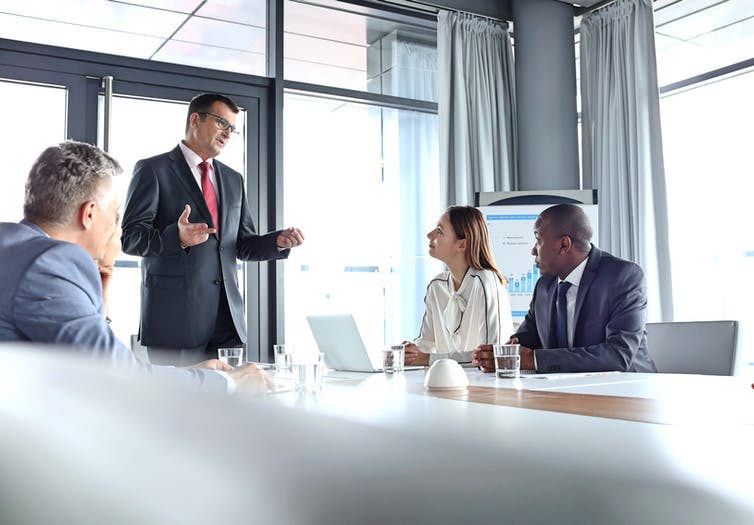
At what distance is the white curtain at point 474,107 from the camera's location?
18.2 feet

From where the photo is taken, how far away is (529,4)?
564cm

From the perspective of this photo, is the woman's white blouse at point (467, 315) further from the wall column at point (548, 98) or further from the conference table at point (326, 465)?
the conference table at point (326, 465)

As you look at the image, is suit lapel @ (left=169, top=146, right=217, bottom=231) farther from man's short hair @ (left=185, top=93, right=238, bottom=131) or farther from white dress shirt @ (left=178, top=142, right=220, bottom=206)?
man's short hair @ (left=185, top=93, right=238, bottom=131)

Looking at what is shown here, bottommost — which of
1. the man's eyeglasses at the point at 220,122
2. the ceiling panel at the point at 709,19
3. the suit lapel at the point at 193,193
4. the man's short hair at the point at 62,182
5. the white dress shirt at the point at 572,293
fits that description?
the white dress shirt at the point at 572,293

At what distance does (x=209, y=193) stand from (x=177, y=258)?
0.37 m

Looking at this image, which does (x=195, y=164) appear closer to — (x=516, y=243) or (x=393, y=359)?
(x=393, y=359)

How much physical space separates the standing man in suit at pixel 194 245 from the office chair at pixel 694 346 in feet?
4.77

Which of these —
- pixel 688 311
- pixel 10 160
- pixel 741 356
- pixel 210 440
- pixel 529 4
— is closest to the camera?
pixel 210 440

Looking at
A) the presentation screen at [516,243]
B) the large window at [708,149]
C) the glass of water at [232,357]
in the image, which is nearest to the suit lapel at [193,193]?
the glass of water at [232,357]

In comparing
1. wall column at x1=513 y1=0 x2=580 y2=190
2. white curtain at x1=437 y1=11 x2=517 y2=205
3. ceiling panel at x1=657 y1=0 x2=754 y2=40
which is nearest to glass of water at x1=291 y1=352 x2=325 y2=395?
white curtain at x1=437 y1=11 x2=517 y2=205

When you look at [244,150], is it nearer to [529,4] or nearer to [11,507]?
[529,4]

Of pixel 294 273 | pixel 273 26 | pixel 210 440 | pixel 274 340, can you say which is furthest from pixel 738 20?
pixel 210 440

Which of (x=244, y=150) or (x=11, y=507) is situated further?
(x=244, y=150)

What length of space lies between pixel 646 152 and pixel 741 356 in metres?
2.90
